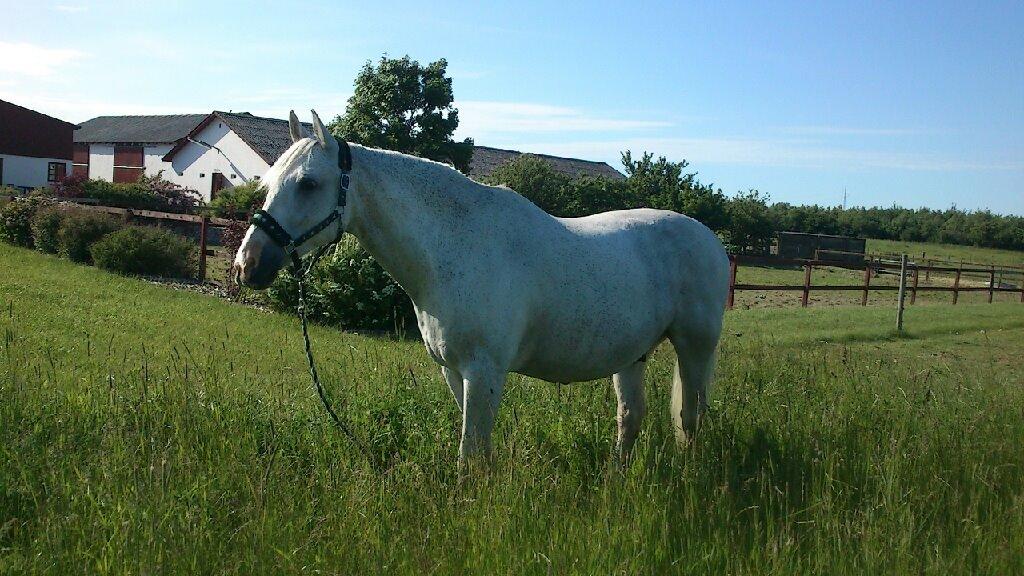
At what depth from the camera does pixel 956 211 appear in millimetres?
67188

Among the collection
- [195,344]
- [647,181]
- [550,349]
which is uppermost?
[647,181]

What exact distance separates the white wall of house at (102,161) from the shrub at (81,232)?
40.2 meters

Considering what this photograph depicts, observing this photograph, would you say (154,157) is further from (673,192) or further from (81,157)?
(673,192)

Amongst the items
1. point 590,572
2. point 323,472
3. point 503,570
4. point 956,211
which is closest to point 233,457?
point 323,472

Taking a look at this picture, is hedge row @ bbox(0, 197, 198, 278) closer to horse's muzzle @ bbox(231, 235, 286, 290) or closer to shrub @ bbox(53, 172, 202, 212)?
shrub @ bbox(53, 172, 202, 212)

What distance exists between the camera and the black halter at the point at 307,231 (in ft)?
10.9

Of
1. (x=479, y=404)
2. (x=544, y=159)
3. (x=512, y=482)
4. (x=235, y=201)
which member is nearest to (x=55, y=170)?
(x=544, y=159)

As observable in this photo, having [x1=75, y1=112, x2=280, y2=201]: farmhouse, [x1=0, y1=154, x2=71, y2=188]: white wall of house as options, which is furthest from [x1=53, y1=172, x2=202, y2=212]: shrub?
[x1=0, y1=154, x2=71, y2=188]: white wall of house

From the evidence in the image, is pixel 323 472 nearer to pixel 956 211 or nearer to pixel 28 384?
pixel 28 384

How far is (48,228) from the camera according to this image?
647 inches

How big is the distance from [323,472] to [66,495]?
109 centimetres

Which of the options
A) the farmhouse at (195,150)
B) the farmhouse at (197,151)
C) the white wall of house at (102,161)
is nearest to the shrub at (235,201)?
the farmhouse at (197,151)

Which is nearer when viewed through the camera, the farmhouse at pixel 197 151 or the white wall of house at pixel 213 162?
the white wall of house at pixel 213 162

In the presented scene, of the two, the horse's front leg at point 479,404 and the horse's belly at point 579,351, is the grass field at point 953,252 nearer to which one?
the horse's belly at point 579,351
